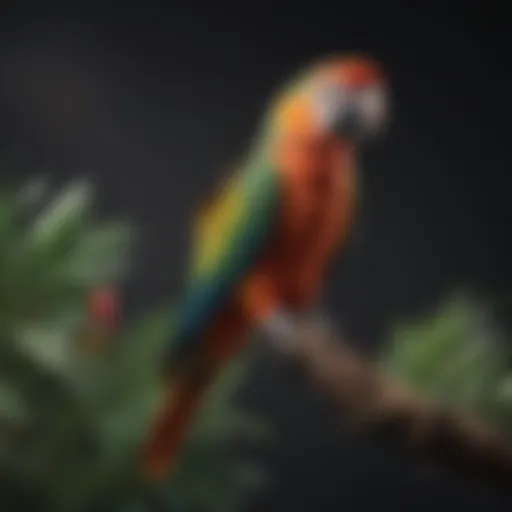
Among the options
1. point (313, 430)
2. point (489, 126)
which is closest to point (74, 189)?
point (313, 430)

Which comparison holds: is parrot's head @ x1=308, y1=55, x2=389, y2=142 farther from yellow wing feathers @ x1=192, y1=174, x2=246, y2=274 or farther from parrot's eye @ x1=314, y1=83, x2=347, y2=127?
yellow wing feathers @ x1=192, y1=174, x2=246, y2=274

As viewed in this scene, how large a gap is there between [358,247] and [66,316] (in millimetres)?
348

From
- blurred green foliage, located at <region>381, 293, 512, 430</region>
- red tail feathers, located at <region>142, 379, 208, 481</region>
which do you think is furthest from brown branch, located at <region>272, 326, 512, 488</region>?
red tail feathers, located at <region>142, 379, 208, 481</region>

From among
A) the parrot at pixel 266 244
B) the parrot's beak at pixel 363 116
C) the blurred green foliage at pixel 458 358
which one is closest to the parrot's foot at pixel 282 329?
the parrot at pixel 266 244

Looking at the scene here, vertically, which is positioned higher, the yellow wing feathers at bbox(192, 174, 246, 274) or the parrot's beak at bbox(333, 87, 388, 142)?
the parrot's beak at bbox(333, 87, 388, 142)

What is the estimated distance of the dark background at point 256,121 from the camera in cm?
145

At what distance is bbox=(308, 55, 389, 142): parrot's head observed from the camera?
1.44 meters

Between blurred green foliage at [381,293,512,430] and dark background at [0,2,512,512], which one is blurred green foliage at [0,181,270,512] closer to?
dark background at [0,2,512,512]

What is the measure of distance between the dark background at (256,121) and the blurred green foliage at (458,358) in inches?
1.0

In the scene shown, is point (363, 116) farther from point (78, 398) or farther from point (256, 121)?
point (78, 398)

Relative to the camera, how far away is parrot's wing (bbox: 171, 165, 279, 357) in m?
1.43

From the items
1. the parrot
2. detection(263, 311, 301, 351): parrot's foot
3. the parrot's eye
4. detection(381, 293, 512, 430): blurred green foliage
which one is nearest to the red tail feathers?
the parrot

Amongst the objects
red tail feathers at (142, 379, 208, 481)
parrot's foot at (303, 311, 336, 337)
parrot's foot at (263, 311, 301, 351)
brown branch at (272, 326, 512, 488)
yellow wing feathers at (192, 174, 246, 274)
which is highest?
yellow wing feathers at (192, 174, 246, 274)

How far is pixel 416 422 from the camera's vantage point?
1.42 meters
